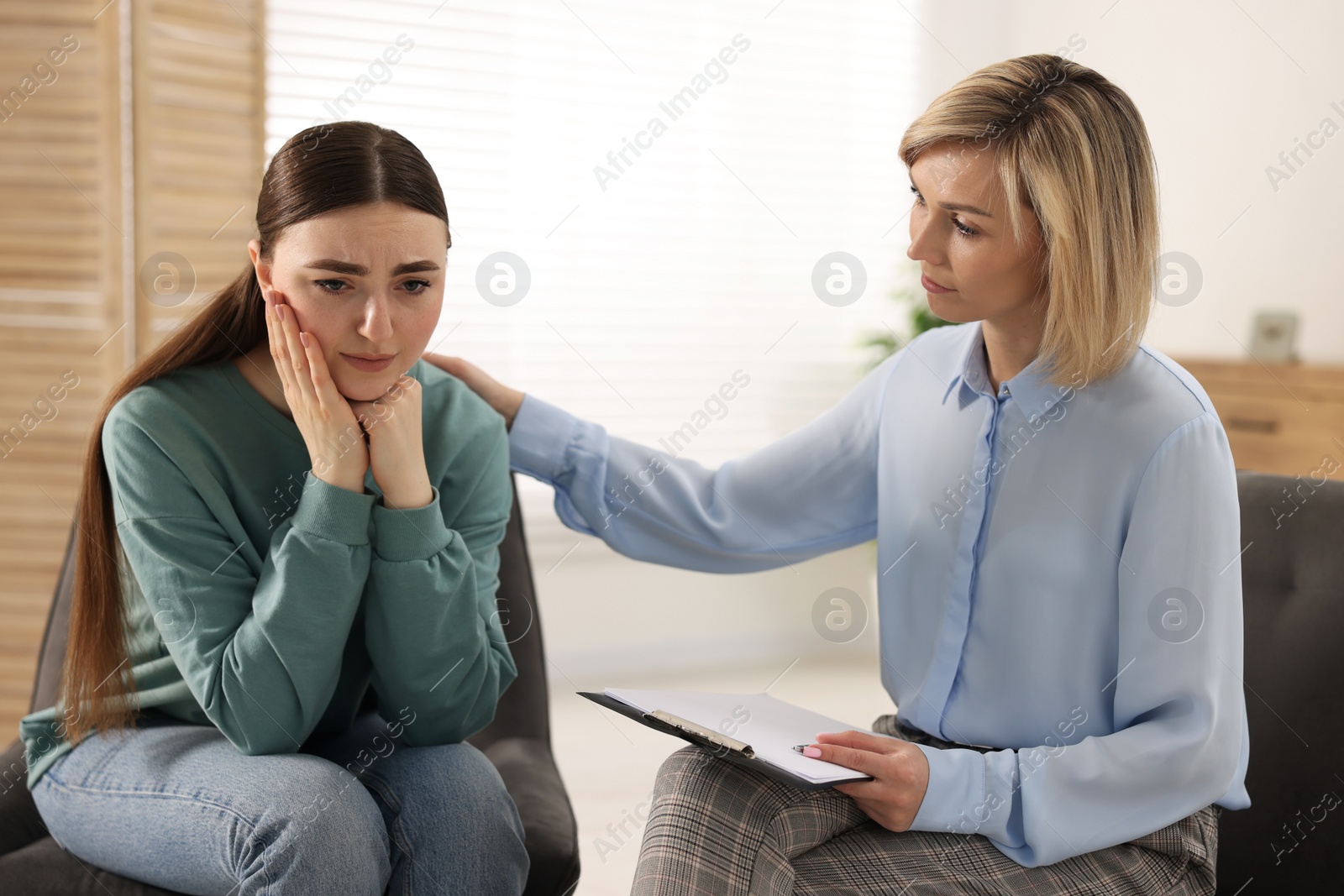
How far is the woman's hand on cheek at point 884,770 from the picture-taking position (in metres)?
1.12

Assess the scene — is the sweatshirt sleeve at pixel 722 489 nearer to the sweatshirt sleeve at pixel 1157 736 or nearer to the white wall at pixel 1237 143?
the sweatshirt sleeve at pixel 1157 736

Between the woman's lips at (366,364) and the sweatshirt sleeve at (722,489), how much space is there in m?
0.34

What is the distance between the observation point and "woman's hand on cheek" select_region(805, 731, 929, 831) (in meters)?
A: 1.12

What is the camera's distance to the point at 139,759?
1229 mm

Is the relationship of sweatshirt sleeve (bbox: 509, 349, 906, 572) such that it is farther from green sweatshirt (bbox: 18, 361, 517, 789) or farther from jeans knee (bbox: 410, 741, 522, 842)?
jeans knee (bbox: 410, 741, 522, 842)

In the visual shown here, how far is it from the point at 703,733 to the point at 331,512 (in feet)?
1.64

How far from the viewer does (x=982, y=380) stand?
1.39 metres

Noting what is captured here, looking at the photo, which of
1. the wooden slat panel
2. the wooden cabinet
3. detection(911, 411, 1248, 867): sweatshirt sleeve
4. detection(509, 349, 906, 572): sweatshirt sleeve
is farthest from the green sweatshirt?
the wooden cabinet

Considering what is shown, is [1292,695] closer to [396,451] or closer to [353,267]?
[396,451]

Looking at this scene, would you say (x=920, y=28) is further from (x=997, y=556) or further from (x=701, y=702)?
(x=701, y=702)

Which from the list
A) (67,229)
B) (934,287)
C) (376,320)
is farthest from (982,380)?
(67,229)

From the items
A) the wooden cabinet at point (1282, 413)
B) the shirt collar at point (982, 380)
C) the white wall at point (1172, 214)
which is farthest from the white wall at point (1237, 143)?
the shirt collar at point (982, 380)

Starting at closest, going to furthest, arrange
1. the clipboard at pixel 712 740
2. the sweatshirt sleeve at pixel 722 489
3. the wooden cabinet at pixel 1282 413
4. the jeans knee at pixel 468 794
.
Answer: the clipboard at pixel 712 740
the jeans knee at pixel 468 794
the sweatshirt sleeve at pixel 722 489
the wooden cabinet at pixel 1282 413

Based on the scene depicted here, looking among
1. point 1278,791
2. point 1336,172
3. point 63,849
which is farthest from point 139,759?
point 1336,172
